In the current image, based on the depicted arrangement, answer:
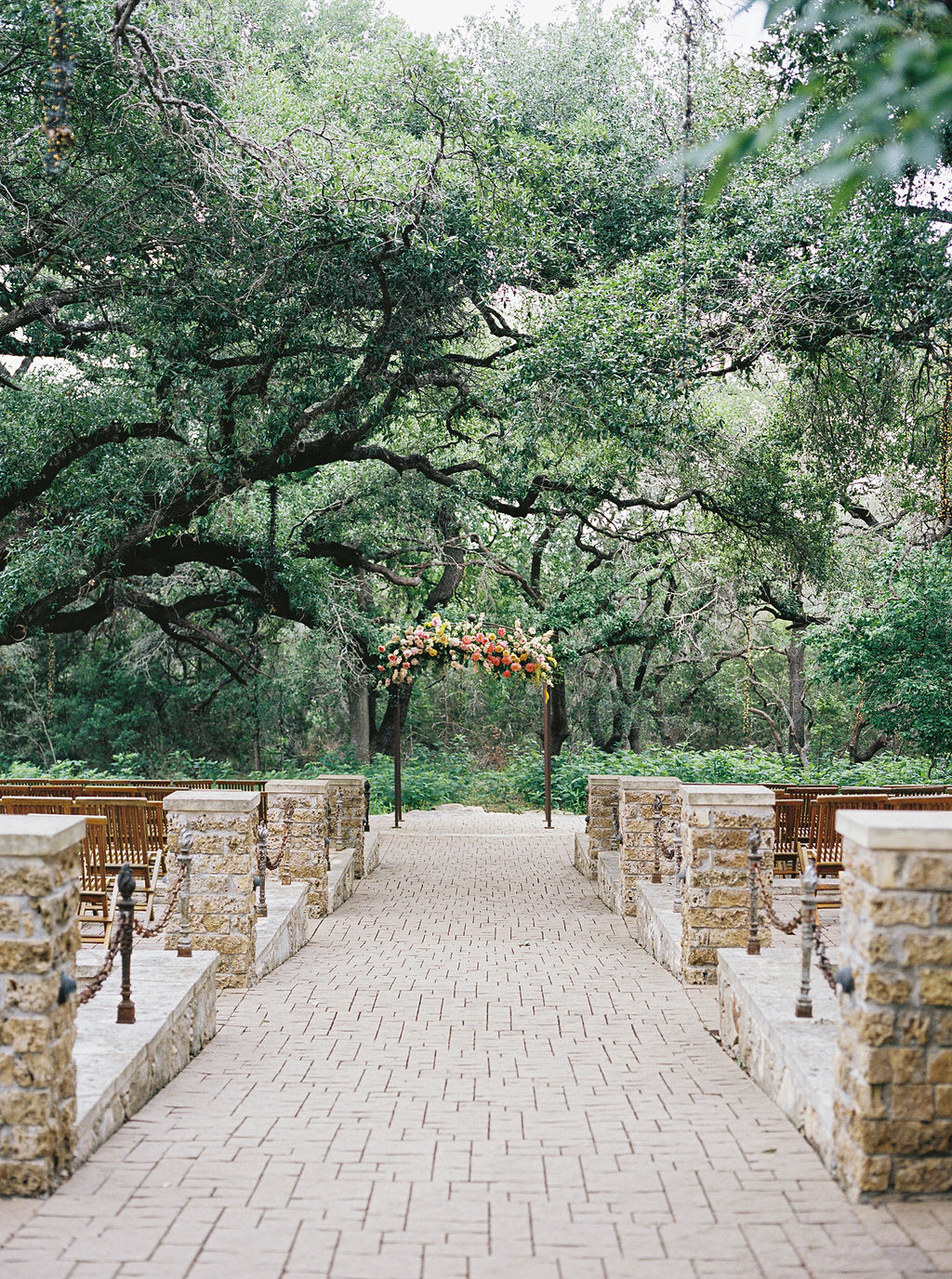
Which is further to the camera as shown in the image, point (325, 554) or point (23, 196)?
point (325, 554)

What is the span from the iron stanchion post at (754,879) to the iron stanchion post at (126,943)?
322 centimetres

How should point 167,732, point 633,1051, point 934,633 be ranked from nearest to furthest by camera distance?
1. point 633,1051
2. point 934,633
3. point 167,732

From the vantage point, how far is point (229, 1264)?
307 centimetres

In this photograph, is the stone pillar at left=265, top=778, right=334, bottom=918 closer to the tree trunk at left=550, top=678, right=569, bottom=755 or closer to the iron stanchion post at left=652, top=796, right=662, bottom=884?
the iron stanchion post at left=652, top=796, right=662, bottom=884

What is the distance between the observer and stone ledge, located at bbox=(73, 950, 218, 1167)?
396 cm

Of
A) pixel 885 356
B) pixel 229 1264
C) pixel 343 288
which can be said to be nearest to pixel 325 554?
pixel 343 288

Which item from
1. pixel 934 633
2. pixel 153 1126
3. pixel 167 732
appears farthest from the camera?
pixel 167 732

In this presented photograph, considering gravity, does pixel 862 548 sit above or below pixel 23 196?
below

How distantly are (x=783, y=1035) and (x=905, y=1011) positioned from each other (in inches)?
50.7

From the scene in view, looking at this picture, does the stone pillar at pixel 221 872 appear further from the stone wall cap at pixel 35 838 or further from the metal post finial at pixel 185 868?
the stone wall cap at pixel 35 838

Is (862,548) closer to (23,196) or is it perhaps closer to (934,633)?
(934,633)

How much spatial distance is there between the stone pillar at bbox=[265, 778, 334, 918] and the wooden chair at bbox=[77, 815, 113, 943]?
6.07ft

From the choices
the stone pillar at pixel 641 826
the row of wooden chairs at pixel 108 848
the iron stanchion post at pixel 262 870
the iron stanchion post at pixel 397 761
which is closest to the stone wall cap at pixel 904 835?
the row of wooden chairs at pixel 108 848

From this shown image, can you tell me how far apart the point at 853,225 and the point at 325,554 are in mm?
9035
